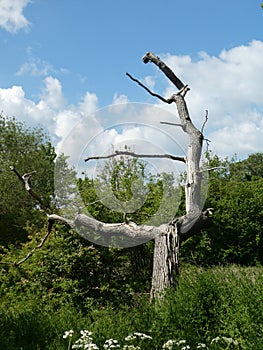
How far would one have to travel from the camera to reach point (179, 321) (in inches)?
214

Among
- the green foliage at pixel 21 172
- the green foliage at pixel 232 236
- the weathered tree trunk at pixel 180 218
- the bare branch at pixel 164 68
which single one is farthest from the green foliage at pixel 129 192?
the green foliage at pixel 21 172

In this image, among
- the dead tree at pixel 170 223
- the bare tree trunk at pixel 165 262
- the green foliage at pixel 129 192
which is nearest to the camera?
the bare tree trunk at pixel 165 262

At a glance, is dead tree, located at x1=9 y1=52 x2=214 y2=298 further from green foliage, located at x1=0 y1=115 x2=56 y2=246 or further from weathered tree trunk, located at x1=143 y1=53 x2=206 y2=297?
green foliage, located at x1=0 y1=115 x2=56 y2=246

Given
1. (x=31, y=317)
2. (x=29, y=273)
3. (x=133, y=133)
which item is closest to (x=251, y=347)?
(x=31, y=317)

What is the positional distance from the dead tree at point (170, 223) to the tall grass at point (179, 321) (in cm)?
103

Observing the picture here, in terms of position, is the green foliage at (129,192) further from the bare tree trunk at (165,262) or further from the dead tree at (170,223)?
the bare tree trunk at (165,262)

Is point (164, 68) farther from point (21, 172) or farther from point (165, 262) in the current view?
point (21, 172)

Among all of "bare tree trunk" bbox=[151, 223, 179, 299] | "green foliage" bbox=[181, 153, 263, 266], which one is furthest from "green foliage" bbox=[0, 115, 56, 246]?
"bare tree trunk" bbox=[151, 223, 179, 299]

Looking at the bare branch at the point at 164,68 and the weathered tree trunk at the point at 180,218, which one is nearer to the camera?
the weathered tree trunk at the point at 180,218

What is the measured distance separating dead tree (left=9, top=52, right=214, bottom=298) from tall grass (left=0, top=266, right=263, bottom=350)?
1.03m

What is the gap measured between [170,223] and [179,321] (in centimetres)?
274

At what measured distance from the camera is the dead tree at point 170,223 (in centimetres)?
745

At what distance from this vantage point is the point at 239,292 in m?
5.58

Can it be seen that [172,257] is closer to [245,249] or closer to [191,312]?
[191,312]
